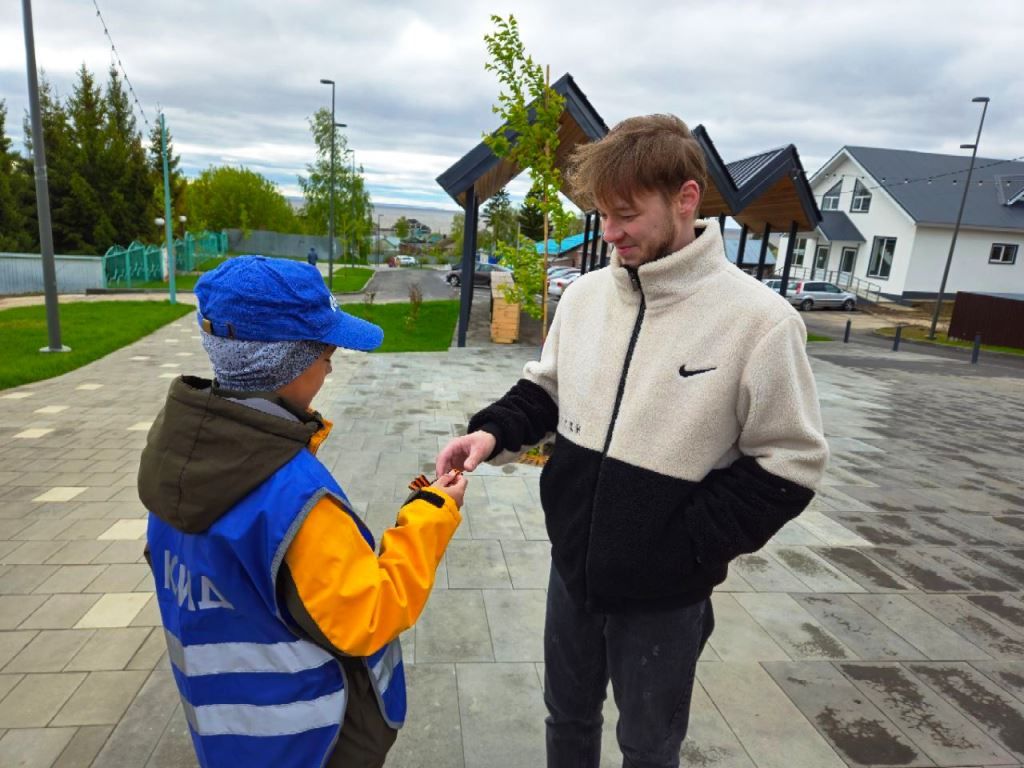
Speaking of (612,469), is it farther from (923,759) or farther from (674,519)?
(923,759)

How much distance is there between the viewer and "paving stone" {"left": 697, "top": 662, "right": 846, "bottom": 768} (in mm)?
2514

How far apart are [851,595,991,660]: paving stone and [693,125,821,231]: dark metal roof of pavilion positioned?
8.21 meters

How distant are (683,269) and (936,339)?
80.0 feet

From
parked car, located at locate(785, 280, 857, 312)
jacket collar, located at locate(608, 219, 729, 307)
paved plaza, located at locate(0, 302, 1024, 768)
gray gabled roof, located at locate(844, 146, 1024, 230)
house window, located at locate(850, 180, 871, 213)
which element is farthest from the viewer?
house window, located at locate(850, 180, 871, 213)

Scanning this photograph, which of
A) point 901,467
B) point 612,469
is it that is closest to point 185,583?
point 612,469

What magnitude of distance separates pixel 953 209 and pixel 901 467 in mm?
31158

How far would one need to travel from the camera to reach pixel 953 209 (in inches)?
1208

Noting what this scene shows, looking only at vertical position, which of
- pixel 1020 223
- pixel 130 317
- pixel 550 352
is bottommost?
pixel 130 317

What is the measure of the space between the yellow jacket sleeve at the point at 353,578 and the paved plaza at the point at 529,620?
1458 millimetres

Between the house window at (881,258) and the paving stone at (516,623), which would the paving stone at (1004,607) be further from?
the house window at (881,258)

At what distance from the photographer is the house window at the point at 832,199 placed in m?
35.8

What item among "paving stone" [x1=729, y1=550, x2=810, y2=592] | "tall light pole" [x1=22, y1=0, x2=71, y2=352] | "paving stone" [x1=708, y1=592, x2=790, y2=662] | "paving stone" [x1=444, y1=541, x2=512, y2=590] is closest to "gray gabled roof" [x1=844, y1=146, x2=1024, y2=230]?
"paving stone" [x1=729, y1=550, x2=810, y2=592]

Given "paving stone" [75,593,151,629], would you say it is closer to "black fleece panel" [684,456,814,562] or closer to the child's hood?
the child's hood

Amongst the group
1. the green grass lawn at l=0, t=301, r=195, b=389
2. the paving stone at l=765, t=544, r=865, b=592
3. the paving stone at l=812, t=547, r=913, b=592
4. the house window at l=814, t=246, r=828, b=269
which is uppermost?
the house window at l=814, t=246, r=828, b=269
